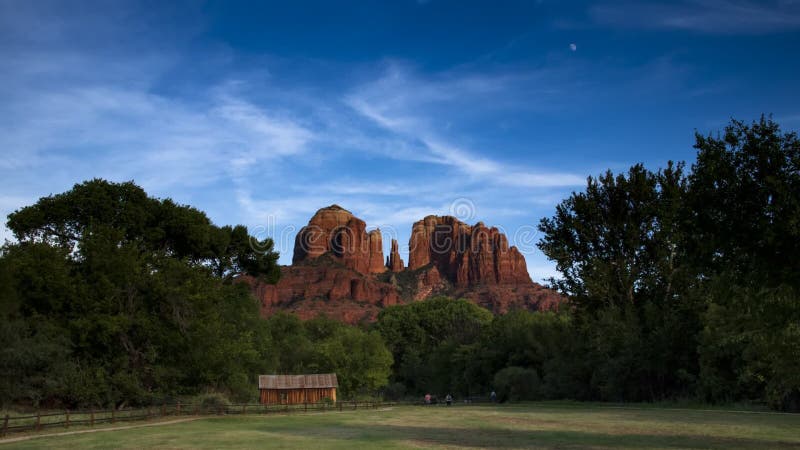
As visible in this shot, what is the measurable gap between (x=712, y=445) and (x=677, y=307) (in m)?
28.1

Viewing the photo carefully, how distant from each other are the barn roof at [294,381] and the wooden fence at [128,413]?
4.60 metres

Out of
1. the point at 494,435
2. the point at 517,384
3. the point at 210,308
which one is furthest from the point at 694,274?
the point at 517,384

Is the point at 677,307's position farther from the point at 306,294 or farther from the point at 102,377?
the point at 306,294

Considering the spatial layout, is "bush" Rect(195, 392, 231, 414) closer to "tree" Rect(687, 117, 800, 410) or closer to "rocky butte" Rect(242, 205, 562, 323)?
"tree" Rect(687, 117, 800, 410)

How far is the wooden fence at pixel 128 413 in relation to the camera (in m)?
24.4

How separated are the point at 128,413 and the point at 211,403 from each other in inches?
313

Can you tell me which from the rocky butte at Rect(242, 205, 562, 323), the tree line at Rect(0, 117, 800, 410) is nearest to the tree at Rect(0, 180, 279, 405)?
the tree line at Rect(0, 117, 800, 410)

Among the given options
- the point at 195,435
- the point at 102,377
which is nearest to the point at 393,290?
the point at 102,377

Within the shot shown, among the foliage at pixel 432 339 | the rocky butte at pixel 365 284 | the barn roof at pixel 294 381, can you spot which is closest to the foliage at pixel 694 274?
the barn roof at pixel 294 381

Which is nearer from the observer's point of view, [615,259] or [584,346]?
[615,259]

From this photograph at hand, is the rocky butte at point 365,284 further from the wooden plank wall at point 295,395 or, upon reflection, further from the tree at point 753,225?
the tree at point 753,225

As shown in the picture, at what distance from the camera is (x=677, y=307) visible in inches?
1665

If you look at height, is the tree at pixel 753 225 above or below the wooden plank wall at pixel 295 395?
above

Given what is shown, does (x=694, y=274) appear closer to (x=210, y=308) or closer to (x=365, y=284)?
(x=210, y=308)
